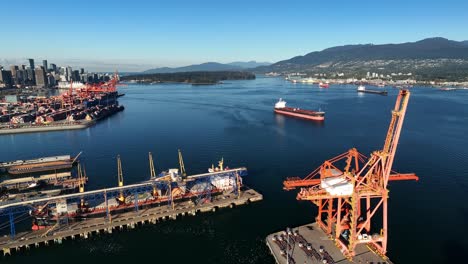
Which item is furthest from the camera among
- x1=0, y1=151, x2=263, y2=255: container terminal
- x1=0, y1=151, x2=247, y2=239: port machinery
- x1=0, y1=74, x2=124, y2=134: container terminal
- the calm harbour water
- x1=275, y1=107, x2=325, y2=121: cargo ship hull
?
x1=275, y1=107, x2=325, y2=121: cargo ship hull

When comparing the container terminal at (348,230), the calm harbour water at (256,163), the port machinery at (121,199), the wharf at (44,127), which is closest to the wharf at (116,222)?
the port machinery at (121,199)

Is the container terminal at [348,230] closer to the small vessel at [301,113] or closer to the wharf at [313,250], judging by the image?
the wharf at [313,250]

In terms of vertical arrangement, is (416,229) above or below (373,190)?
below

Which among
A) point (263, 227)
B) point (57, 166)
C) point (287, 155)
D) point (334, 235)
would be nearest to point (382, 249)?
point (334, 235)

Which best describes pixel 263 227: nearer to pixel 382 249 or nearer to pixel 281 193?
pixel 281 193

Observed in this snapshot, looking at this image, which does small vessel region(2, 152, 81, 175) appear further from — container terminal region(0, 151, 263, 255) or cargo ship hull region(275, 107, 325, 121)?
cargo ship hull region(275, 107, 325, 121)

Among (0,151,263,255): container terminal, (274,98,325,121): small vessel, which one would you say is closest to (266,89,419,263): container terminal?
(0,151,263,255): container terminal
